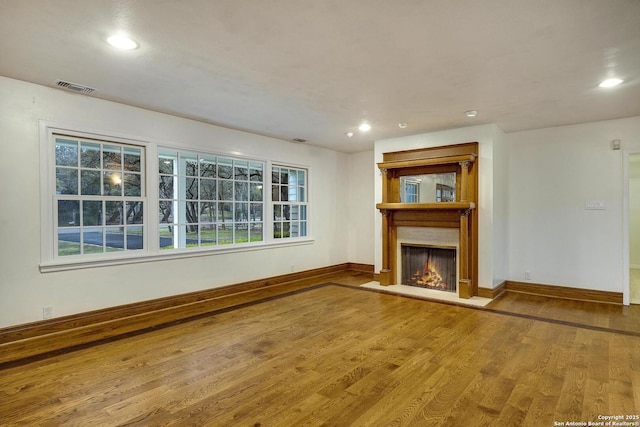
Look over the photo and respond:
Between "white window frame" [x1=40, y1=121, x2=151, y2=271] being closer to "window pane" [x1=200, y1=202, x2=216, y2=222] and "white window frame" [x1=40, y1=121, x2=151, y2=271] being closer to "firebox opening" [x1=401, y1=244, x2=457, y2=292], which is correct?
"window pane" [x1=200, y1=202, x2=216, y2=222]

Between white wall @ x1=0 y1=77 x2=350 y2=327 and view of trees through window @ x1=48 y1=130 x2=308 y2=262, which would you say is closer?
white wall @ x1=0 y1=77 x2=350 y2=327

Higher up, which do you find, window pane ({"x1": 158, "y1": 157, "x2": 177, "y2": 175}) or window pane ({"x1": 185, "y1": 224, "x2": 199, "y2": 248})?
window pane ({"x1": 158, "y1": 157, "x2": 177, "y2": 175})

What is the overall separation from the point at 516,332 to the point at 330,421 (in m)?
2.49

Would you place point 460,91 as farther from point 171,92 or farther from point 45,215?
point 45,215

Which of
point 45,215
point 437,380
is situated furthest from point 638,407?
point 45,215

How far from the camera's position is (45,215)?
3449mm

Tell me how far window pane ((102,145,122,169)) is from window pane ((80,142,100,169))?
66 mm

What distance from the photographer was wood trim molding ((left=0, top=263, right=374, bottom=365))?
320cm

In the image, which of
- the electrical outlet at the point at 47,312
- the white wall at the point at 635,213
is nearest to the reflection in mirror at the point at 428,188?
the white wall at the point at 635,213

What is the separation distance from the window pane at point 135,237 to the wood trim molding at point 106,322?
2.25 ft

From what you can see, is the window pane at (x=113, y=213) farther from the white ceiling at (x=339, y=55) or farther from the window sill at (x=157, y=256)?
the white ceiling at (x=339, y=55)

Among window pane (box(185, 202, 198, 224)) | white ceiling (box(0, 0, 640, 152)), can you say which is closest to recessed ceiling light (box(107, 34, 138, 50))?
white ceiling (box(0, 0, 640, 152))

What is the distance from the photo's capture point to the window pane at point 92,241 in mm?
3775

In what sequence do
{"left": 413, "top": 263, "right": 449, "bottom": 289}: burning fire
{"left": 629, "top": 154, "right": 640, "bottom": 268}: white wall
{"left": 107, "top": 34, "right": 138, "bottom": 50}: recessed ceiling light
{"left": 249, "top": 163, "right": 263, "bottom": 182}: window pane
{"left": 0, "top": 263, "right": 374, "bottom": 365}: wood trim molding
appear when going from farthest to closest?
{"left": 629, "top": 154, "right": 640, "bottom": 268}: white wall < {"left": 249, "top": 163, "right": 263, "bottom": 182}: window pane < {"left": 413, "top": 263, "right": 449, "bottom": 289}: burning fire < {"left": 0, "top": 263, "right": 374, "bottom": 365}: wood trim molding < {"left": 107, "top": 34, "right": 138, "bottom": 50}: recessed ceiling light
